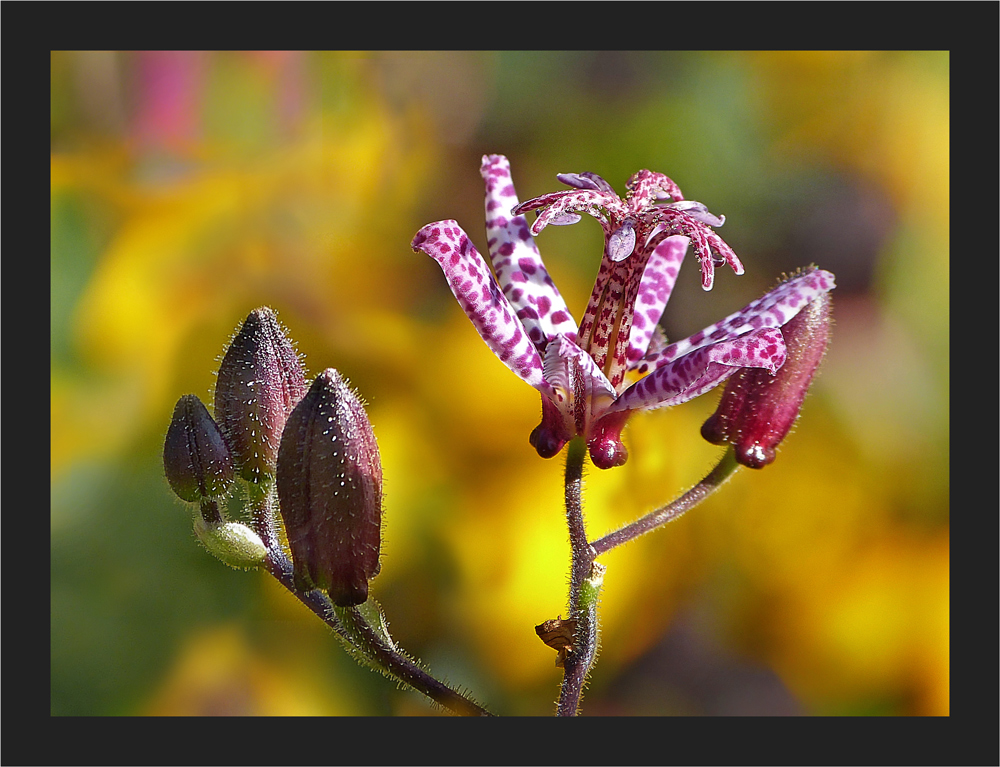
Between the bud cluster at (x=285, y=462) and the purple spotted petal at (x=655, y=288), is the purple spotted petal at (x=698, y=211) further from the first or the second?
the bud cluster at (x=285, y=462)

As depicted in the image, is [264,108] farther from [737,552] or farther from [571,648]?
[571,648]

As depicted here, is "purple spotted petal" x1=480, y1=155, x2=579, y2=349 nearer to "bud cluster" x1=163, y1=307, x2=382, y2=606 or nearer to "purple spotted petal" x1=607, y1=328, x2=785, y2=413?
"purple spotted petal" x1=607, y1=328, x2=785, y2=413

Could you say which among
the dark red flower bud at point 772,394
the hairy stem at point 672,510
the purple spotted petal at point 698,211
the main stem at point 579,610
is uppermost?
the purple spotted petal at point 698,211

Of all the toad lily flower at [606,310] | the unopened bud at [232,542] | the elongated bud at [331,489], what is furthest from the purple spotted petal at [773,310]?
the unopened bud at [232,542]

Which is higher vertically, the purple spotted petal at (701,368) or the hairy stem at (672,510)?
the purple spotted petal at (701,368)

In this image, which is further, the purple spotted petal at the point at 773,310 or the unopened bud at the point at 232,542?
the purple spotted petal at the point at 773,310

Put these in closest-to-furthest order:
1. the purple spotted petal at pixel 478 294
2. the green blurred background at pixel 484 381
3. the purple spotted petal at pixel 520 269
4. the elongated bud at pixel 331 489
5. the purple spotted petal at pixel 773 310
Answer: the elongated bud at pixel 331 489 → the purple spotted petal at pixel 478 294 → the purple spotted petal at pixel 773 310 → the purple spotted petal at pixel 520 269 → the green blurred background at pixel 484 381

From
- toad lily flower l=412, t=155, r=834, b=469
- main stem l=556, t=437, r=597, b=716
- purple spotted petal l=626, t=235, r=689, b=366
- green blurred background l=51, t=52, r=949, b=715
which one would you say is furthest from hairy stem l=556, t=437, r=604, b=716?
green blurred background l=51, t=52, r=949, b=715

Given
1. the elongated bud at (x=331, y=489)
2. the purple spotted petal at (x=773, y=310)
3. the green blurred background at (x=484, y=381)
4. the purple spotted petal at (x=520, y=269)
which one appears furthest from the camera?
the green blurred background at (x=484, y=381)

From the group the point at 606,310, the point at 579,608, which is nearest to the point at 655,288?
the point at 606,310
